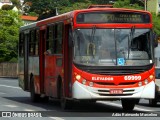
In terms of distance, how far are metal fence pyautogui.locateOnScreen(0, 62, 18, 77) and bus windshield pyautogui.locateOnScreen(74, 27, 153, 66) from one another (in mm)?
66379

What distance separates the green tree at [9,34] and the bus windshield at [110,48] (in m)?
73.7

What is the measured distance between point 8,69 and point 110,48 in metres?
68.7

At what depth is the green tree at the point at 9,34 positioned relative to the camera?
9306cm

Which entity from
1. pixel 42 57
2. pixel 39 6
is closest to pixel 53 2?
pixel 39 6

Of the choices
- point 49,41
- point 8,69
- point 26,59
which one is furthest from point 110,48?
point 8,69

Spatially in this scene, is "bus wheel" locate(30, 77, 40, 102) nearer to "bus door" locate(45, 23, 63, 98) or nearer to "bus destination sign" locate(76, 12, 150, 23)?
"bus door" locate(45, 23, 63, 98)

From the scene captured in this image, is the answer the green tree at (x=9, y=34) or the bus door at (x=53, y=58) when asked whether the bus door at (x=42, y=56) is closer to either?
the bus door at (x=53, y=58)

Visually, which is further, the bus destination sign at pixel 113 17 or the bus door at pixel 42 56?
the bus door at pixel 42 56

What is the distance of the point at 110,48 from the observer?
18.0 meters

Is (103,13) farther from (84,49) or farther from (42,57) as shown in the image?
(42,57)

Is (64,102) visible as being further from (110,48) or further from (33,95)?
(33,95)

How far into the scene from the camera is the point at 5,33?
9925 centimetres

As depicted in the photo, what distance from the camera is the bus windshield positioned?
58.7ft

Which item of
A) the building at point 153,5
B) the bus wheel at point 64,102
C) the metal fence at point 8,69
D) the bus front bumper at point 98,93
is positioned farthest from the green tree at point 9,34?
the bus front bumper at point 98,93
